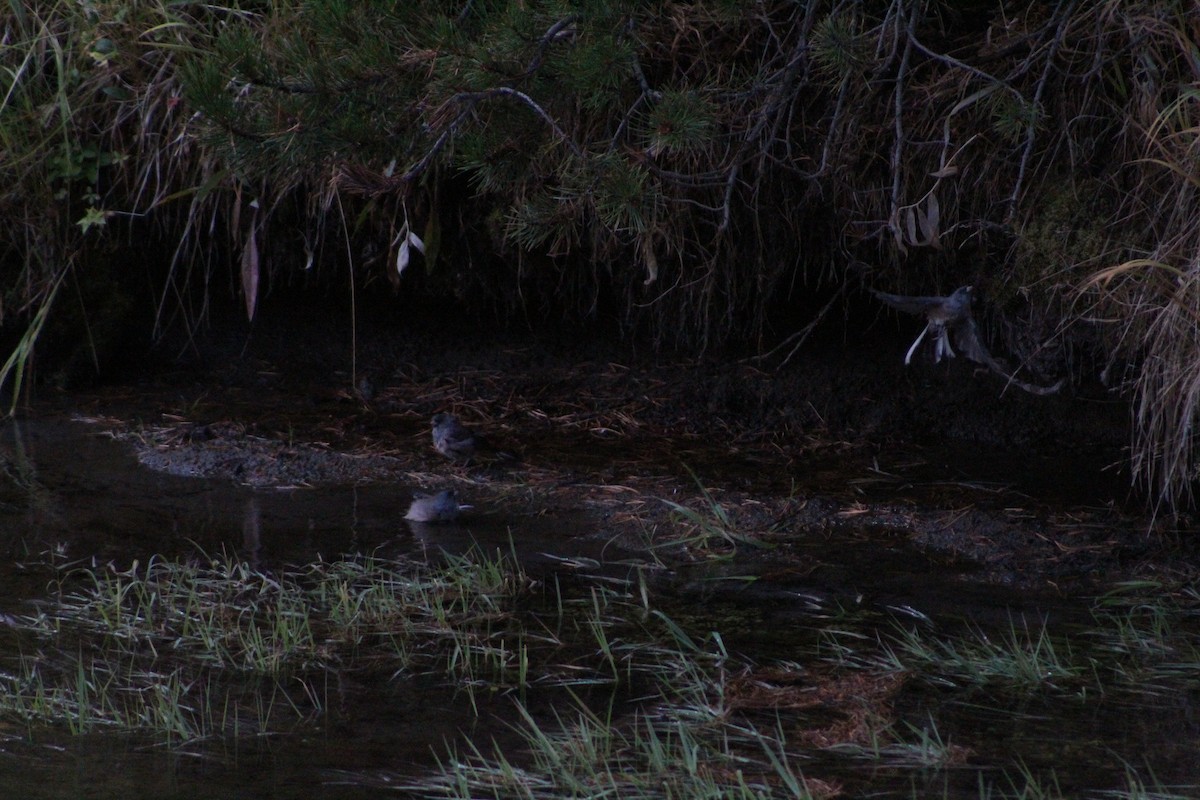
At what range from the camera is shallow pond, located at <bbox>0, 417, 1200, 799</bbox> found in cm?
233

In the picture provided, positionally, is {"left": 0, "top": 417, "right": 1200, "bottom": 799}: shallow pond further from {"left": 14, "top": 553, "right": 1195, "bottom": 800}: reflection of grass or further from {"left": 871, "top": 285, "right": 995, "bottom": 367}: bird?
{"left": 871, "top": 285, "right": 995, "bottom": 367}: bird

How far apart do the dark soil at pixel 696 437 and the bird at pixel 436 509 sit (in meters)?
0.18

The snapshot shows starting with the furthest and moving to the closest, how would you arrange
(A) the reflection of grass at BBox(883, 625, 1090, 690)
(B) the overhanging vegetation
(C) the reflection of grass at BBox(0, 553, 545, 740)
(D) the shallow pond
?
(B) the overhanging vegetation → (A) the reflection of grass at BBox(883, 625, 1090, 690) → (C) the reflection of grass at BBox(0, 553, 545, 740) → (D) the shallow pond

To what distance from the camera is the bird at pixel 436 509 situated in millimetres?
4008

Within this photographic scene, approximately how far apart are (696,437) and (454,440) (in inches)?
41.9

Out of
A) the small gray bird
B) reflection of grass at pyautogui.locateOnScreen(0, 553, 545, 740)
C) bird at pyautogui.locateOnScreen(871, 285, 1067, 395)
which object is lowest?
reflection of grass at pyautogui.locateOnScreen(0, 553, 545, 740)

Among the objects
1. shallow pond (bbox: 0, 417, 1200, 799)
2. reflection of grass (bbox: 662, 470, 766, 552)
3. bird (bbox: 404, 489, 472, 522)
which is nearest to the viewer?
shallow pond (bbox: 0, 417, 1200, 799)

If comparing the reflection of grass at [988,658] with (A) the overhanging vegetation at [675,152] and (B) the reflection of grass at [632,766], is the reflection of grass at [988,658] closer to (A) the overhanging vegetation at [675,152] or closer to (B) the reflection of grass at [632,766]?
(B) the reflection of grass at [632,766]

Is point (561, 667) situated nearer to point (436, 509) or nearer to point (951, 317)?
point (436, 509)

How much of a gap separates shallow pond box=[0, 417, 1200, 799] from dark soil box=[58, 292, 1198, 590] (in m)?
0.18

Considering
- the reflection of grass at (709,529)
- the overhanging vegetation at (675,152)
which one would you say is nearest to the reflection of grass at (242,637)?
the reflection of grass at (709,529)

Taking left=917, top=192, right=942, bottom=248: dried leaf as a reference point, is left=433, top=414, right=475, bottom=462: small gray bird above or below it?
below

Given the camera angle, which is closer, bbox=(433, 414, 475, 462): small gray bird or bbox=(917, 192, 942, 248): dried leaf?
bbox=(917, 192, 942, 248): dried leaf

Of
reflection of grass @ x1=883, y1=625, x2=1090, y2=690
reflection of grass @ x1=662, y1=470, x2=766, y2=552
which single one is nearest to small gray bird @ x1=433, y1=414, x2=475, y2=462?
reflection of grass @ x1=662, y1=470, x2=766, y2=552
